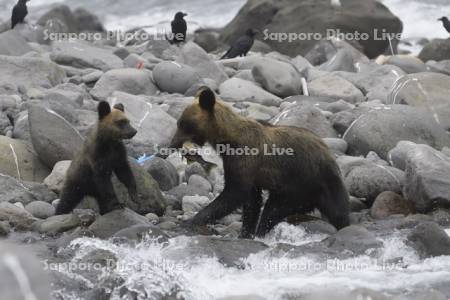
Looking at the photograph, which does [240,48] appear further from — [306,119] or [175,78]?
[306,119]

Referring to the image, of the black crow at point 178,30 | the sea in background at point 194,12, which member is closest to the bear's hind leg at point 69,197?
the black crow at point 178,30

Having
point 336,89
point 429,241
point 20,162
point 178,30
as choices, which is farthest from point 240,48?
point 429,241

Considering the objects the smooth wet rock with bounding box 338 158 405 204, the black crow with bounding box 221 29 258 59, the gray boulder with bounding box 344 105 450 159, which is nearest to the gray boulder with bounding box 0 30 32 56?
the black crow with bounding box 221 29 258 59

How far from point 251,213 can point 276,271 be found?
127 cm

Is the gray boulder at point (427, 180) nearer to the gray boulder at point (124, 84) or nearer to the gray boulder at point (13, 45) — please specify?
the gray boulder at point (124, 84)

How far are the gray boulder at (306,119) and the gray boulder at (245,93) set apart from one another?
257 cm

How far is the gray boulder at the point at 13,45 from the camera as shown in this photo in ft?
66.4

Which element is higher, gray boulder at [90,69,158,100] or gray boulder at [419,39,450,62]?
gray boulder at [90,69,158,100]

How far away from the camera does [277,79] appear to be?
17859 millimetres

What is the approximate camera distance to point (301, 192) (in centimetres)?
992

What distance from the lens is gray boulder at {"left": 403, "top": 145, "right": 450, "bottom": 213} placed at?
1101 cm

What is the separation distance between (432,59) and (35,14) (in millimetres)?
25196

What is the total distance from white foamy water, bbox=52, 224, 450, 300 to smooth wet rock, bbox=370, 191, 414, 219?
154cm

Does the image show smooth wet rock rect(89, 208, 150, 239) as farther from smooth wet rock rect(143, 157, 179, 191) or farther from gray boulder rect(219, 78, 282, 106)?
gray boulder rect(219, 78, 282, 106)
